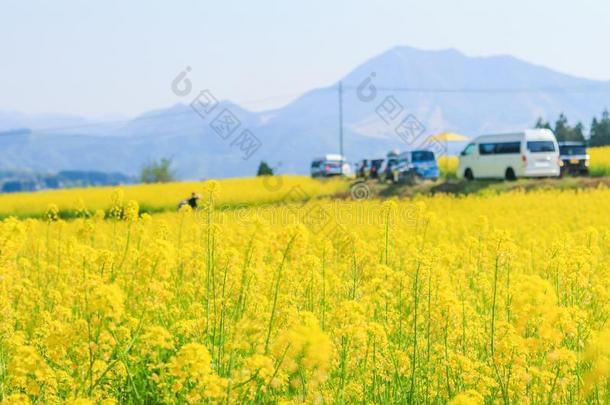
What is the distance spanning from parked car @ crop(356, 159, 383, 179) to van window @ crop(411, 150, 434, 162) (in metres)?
2.47

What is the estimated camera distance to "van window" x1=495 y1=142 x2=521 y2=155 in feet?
103

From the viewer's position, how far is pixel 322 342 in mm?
2699

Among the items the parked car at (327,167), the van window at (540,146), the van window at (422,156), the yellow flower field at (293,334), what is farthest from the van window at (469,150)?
the yellow flower field at (293,334)

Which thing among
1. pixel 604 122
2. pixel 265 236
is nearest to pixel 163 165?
pixel 604 122

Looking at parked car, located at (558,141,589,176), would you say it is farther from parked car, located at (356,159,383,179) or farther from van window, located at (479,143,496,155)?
parked car, located at (356,159,383,179)

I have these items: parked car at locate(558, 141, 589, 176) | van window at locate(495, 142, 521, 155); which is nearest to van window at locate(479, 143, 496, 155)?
van window at locate(495, 142, 521, 155)

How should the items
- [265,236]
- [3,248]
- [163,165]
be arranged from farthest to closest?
[163,165]
[265,236]
[3,248]

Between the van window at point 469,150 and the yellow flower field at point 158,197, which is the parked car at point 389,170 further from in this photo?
the van window at point 469,150

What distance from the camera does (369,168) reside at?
135 ft

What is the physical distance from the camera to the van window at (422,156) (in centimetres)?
3653

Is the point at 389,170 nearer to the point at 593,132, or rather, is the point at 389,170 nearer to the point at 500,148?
the point at 500,148

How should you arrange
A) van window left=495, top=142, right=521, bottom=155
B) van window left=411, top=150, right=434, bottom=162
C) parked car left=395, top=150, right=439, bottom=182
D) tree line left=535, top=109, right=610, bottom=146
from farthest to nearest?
tree line left=535, top=109, right=610, bottom=146, van window left=411, top=150, right=434, bottom=162, parked car left=395, top=150, right=439, bottom=182, van window left=495, top=142, right=521, bottom=155

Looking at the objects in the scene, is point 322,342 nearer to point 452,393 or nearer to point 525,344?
point 525,344

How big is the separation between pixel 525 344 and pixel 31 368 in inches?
96.2
